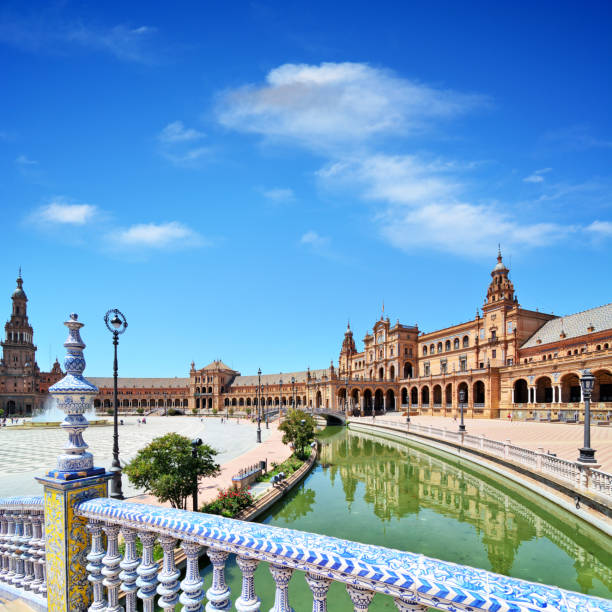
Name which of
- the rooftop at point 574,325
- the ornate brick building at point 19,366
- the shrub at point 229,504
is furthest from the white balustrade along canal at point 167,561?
the ornate brick building at point 19,366

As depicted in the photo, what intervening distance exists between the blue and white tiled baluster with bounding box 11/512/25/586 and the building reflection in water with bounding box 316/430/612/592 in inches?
456

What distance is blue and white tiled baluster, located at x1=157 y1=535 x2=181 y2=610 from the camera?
3.02 m

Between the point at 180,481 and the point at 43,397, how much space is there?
103197 mm

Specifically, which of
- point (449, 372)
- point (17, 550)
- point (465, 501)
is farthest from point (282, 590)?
point (449, 372)

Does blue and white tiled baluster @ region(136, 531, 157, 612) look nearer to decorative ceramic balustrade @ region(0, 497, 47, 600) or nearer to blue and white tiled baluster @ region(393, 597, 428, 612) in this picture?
decorative ceramic balustrade @ region(0, 497, 47, 600)

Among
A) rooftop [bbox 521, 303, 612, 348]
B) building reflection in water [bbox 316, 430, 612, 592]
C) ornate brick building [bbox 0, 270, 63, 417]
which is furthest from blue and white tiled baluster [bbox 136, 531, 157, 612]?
ornate brick building [bbox 0, 270, 63, 417]

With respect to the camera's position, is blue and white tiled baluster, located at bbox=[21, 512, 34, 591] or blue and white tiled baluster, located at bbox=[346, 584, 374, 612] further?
blue and white tiled baluster, located at bbox=[21, 512, 34, 591]

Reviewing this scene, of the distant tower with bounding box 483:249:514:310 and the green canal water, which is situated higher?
the distant tower with bounding box 483:249:514:310

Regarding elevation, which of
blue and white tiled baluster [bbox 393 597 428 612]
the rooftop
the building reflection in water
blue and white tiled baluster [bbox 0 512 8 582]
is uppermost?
→ the rooftop

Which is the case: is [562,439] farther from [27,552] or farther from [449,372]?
[449,372]

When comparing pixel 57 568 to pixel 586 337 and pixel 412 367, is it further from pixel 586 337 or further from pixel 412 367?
pixel 412 367

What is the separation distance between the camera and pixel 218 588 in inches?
108

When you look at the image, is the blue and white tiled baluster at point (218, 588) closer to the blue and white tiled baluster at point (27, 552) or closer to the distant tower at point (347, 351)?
the blue and white tiled baluster at point (27, 552)

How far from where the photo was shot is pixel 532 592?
74.7 inches
